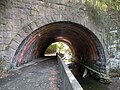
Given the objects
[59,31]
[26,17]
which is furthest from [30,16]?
[59,31]

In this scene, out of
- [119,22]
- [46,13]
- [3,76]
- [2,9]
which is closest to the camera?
[3,76]

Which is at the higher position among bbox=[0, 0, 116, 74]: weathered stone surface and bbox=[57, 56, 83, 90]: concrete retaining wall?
bbox=[0, 0, 116, 74]: weathered stone surface

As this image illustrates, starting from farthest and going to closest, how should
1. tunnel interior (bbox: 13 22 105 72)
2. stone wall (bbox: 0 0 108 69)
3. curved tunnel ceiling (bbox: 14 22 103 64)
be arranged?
curved tunnel ceiling (bbox: 14 22 103 64), tunnel interior (bbox: 13 22 105 72), stone wall (bbox: 0 0 108 69)

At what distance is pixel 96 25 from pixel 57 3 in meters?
2.62

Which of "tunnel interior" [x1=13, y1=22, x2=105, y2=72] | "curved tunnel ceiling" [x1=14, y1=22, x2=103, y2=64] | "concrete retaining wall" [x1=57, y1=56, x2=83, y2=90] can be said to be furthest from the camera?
"curved tunnel ceiling" [x1=14, y1=22, x2=103, y2=64]

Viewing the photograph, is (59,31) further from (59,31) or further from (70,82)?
(70,82)

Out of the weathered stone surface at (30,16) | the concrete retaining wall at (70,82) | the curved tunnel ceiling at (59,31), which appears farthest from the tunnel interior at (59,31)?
the concrete retaining wall at (70,82)

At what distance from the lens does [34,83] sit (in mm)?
5938

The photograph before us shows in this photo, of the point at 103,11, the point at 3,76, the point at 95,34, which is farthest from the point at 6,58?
the point at 103,11

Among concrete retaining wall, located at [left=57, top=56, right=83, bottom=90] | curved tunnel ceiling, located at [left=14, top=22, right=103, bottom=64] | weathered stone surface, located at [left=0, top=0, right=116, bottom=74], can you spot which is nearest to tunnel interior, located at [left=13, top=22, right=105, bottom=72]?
curved tunnel ceiling, located at [left=14, top=22, right=103, bottom=64]

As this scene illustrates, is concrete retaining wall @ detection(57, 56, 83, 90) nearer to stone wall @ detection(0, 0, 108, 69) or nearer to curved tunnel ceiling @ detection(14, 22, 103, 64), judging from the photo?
stone wall @ detection(0, 0, 108, 69)

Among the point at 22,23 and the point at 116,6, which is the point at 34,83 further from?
the point at 116,6

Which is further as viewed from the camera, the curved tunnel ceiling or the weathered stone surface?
the curved tunnel ceiling

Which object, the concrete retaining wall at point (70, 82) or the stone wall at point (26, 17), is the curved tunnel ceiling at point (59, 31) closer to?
the stone wall at point (26, 17)
